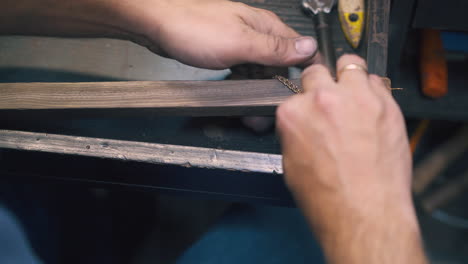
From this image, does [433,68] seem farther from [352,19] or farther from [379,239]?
[379,239]

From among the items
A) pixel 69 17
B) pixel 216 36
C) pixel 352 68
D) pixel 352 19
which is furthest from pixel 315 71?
pixel 69 17

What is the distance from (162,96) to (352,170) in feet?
0.97

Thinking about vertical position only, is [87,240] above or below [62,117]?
below

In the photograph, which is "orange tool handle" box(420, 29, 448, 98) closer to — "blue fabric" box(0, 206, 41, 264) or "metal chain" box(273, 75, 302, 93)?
"metal chain" box(273, 75, 302, 93)

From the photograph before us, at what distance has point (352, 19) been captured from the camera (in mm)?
711

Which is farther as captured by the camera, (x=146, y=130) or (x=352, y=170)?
(x=146, y=130)

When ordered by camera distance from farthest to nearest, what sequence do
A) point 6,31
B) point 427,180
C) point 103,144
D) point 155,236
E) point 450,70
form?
point 155,236 → point 427,180 → point 450,70 → point 6,31 → point 103,144

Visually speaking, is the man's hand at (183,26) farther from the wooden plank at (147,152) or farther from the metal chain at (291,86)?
the wooden plank at (147,152)

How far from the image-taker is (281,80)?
1.85 ft

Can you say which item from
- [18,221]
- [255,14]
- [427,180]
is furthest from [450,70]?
[18,221]

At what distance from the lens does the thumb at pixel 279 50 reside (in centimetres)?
59

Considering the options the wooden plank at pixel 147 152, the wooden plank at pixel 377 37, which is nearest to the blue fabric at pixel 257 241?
the wooden plank at pixel 147 152

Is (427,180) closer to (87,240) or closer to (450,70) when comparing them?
(450,70)

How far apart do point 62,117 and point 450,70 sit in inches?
34.8
